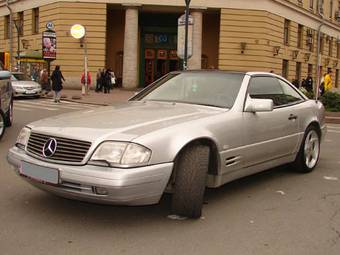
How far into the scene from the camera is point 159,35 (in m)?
39.6

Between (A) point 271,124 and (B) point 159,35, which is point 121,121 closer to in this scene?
(A) point 271,124

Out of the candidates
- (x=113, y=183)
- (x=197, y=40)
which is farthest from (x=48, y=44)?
(x=113, y=183)

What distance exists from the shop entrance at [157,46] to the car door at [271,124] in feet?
108

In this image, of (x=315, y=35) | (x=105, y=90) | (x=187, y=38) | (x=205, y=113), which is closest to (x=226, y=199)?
(x=205, y=113)

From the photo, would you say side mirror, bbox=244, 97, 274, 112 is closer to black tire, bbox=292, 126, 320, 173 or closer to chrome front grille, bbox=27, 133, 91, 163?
black tire, bbox=292, 126, 320, 173

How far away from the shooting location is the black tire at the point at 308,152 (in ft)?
23.3

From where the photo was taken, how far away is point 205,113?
17.8ft

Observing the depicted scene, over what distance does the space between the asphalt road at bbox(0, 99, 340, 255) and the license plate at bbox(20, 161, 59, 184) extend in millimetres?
424

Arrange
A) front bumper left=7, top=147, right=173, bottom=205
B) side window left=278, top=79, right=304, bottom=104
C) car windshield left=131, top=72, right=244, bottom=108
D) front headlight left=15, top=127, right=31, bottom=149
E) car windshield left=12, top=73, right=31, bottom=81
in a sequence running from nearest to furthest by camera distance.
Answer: front bumper left=7, top=147, right=173, bottom=205 < front headlight left=15, top=127, right=31, bottom=149 < car windshield left=131, top=72, right=244, bottom=108 < side window left=278, top=79, right=304, bottom=104 < car windshield left=12, top=73, right=31, bottom=81

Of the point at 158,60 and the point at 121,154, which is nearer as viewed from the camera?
the point at 121,154

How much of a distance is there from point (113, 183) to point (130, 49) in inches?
1246

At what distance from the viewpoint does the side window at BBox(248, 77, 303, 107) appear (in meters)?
6.21

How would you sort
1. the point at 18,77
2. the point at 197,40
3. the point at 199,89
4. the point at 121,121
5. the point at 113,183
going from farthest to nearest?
the point at 197,40 < the point at 18,77 < the point at 199,89 < the point at 121,121 < the point at 113,183

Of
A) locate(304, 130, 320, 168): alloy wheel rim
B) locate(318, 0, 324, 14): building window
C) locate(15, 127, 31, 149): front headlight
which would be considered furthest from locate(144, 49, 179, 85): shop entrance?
locate(15, 127, 31, 149): front headlight
